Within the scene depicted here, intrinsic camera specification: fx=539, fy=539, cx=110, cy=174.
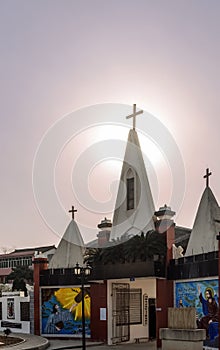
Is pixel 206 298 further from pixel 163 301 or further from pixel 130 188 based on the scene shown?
pixel 130 188

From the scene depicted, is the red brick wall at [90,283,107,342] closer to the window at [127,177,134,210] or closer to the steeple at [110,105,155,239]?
the steeple at [110,105,155,239]

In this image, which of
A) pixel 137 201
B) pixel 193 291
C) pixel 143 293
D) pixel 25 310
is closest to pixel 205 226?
pixel 137 201

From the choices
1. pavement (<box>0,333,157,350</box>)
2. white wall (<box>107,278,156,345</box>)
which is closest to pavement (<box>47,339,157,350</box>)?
pavement (<box>0,333,157,350</box>)

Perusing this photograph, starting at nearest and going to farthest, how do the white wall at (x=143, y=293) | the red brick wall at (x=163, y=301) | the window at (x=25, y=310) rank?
1. the red brick wall at (x=163, y=301)
2. the white wall at (x=143, y=293)
3. the window at (x=25, y=310)

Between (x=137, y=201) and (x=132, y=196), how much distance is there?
397mm

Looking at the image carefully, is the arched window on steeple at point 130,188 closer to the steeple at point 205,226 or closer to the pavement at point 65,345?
the steeple at point 205,226

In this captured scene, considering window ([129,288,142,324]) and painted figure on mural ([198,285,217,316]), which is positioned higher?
painted figure on mural ([198,285,217,316])

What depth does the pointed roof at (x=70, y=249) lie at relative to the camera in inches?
1199

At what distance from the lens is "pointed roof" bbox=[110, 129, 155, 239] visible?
81.5 feet

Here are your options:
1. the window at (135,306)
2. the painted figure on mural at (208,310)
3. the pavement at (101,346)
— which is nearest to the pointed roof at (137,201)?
the window at (135,306)

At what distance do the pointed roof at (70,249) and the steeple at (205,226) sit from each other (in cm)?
884

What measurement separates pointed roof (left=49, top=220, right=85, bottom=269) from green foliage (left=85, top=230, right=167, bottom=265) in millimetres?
7765

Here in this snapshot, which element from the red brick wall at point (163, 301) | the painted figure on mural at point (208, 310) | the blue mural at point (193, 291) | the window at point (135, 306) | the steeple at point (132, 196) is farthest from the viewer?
the steeple at point (132, 196)

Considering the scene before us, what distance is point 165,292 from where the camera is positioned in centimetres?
2066
